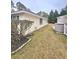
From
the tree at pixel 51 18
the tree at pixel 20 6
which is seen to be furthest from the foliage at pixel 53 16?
the tree at pixel 20 6

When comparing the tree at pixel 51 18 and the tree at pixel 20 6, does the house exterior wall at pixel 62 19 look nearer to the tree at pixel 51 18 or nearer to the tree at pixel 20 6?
the tree at pixel 51 18

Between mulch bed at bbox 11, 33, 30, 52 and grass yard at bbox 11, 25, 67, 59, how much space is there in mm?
51

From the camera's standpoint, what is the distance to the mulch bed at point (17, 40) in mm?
1748

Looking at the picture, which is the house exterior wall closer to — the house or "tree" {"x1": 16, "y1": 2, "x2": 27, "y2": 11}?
the house

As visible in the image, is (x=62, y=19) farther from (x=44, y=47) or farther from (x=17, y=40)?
(x=17, y=40)

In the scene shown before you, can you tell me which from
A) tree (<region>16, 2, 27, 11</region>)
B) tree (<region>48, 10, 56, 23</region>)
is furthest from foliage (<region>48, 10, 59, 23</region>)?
tree (<region>16, 2, 27, 11</region>)

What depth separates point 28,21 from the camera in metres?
1.76

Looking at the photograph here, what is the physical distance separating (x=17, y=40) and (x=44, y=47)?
28 cm

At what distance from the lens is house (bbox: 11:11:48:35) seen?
1.75 meters

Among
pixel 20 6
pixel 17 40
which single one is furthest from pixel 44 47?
pixel 20 6

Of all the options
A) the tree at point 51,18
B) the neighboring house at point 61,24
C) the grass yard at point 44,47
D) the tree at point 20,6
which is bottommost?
the grass yard at point 44,47

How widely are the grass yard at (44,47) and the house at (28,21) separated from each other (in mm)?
55
